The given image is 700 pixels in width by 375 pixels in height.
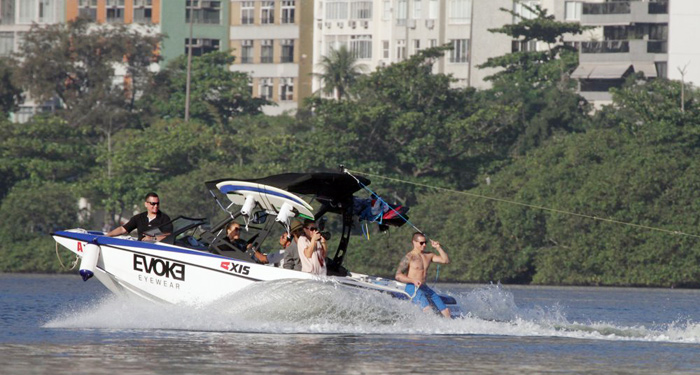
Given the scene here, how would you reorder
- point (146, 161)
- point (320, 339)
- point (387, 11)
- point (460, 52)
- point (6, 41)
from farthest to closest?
point (6, 41)
point (387, 11)
point (460, 52)
point (146, 161)
point (320, 339)

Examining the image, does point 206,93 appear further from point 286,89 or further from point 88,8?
point 88,8

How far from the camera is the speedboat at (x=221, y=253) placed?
27.7 meters

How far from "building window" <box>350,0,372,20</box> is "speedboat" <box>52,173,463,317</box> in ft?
301

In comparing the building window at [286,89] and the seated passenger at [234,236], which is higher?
the building window at [286,89]

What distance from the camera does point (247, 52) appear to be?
125 m

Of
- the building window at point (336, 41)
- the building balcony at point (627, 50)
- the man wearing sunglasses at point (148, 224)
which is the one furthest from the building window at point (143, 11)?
the man wearing sunglasses at point (148, 224)

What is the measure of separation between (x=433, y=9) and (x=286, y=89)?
523 inches

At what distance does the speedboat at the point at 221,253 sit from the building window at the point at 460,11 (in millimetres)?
88528

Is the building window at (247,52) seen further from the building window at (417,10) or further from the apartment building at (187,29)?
the building window at (417,10)

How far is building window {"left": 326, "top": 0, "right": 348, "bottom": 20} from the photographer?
121 m

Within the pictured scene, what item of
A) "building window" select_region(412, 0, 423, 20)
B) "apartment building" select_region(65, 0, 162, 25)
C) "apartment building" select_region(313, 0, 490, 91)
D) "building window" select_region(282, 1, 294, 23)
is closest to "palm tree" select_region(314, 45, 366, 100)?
"apartment building" select_region(313, 0, 490, 91)

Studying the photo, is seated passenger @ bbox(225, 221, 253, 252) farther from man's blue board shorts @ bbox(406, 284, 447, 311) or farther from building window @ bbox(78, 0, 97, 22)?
building window @ bbox(78, 0, 97, 22)

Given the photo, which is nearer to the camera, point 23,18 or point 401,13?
point 401,13

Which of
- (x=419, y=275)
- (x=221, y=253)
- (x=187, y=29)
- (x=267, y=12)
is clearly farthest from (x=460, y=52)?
(x=221, y=253)
